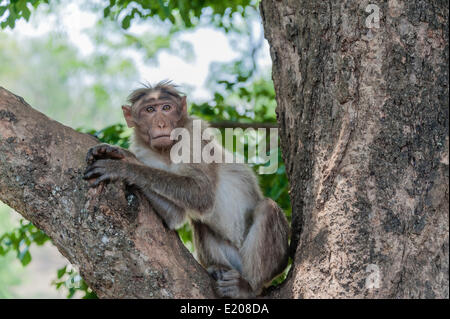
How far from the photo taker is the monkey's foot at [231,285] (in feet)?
14.6

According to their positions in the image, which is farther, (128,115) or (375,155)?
(128,115)

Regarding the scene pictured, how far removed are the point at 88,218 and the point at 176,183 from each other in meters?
1.34

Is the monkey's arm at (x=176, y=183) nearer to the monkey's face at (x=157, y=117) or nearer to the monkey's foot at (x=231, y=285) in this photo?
the monkey's face at (x=157, y=117)

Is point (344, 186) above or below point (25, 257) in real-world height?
above

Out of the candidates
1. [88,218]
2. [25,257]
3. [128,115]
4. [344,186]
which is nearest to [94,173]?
[88,218]

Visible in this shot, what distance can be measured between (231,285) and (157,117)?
1846 millimetres

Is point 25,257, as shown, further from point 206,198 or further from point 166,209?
point 206,198

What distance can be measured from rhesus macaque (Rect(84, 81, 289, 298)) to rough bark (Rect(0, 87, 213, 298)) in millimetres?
283

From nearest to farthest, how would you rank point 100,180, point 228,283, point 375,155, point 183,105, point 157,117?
1. point 375,155
2. point 100,180
3. point 228,283
4. point 157,117
5. point 183,105

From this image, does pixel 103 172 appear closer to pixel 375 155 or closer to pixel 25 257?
pixel 375 155

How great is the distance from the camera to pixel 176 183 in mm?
5109

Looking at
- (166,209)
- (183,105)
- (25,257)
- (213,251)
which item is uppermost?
(183,105)

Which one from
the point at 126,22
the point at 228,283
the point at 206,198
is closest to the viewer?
the point at 228,283

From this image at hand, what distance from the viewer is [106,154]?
14.5 ft
